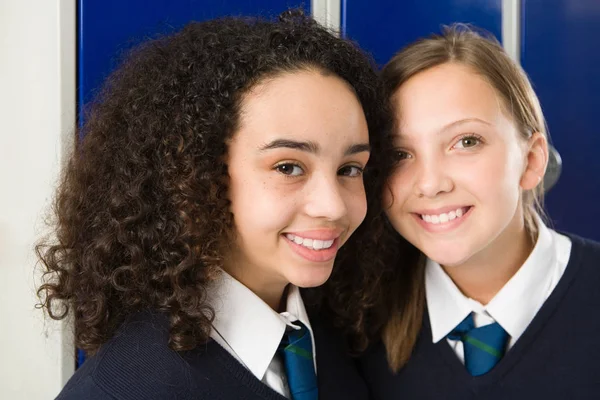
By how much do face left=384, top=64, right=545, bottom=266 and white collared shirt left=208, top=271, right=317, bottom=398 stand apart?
0.39 meters

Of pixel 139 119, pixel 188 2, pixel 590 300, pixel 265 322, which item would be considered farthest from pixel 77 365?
pixel 590 300

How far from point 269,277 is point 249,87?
0.37 meters

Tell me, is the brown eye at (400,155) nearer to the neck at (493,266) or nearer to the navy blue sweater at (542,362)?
the neck at (493,266)

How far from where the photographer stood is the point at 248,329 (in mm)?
1361

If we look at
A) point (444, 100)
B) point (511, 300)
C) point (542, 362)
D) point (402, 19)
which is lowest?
point (542, 362)

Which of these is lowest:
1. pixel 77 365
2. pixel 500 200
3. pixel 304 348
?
pixel 77 365

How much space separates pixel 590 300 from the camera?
159 cm

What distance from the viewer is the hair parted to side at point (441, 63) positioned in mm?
1554

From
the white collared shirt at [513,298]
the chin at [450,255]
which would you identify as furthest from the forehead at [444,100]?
the white collared shirt at [513,298]

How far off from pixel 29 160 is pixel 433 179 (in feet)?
2.90

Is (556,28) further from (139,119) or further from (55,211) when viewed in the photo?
(55,211)

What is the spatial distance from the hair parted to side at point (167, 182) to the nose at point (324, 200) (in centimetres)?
16

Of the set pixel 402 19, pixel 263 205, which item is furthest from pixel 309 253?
pixel 402 19

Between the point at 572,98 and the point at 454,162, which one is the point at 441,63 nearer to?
the point at 454,162
